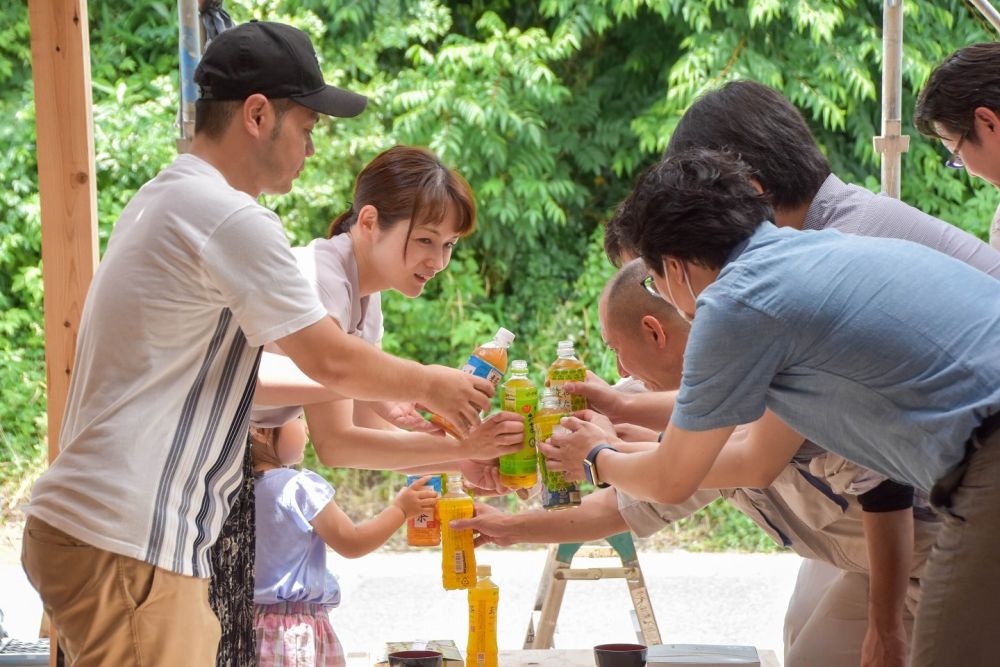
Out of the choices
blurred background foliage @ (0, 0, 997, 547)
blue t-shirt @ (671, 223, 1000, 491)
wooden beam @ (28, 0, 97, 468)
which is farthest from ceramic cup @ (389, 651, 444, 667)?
blurred background foliage @ (0, 0, 997, 547)

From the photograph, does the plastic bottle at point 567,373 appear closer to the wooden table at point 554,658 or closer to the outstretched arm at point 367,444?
the outstretched arm at point 367,444

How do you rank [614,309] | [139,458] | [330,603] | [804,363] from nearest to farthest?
[804,363] → [139,458] → [614,309] → [330,603]

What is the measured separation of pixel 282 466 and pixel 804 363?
1.68m

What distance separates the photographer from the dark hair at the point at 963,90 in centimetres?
281

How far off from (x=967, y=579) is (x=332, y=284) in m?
1.56

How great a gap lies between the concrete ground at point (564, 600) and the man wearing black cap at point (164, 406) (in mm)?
3215

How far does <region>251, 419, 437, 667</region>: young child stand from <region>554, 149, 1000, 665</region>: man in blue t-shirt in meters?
1.28

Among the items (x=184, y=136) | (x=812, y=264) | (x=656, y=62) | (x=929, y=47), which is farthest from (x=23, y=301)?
(x=812, y=264)

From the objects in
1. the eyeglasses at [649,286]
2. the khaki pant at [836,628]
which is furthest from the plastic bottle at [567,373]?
the khaki pant at [836,628]

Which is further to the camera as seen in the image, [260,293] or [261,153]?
[261,153]

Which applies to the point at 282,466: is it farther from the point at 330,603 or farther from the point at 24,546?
the point at 24,546

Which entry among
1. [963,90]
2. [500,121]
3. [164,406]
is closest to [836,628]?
[963,90]

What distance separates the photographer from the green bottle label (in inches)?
106

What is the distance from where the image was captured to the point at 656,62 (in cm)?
787
